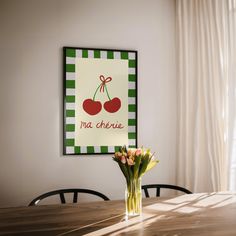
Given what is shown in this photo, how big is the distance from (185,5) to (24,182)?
2203 mm

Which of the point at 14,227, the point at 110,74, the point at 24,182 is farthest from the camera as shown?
the point at 110,74

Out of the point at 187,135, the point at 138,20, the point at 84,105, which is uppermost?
the point at 138,20

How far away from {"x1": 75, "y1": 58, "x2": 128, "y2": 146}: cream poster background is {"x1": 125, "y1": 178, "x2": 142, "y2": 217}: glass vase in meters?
1.11

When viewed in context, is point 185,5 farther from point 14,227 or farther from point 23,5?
point 14,227

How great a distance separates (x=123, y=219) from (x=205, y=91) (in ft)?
5.35

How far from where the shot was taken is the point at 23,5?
3.02 metres

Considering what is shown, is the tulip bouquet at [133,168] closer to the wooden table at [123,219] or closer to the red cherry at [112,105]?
the wooden table at [123,219]

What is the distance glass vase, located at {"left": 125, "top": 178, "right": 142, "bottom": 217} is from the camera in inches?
82.8

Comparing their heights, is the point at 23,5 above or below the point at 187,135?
above

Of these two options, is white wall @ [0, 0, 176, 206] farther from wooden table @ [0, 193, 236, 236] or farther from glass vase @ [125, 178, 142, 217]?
glass vase @ [125, 178, 142, 217]

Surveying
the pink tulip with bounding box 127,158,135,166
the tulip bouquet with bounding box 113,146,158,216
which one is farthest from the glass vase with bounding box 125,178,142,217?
the pink tulip with bounding box 127,158,135,166

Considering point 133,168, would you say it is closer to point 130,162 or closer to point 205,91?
point 130,162

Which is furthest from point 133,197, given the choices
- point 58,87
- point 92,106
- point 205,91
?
point 205,91

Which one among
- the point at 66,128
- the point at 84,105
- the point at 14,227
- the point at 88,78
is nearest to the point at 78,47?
the point at 88,78
